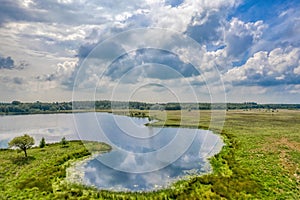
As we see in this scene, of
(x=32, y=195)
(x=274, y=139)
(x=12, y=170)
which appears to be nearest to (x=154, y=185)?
(x=32, y=195)

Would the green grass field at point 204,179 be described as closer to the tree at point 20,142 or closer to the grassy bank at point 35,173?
the grassy bank at point 35,173

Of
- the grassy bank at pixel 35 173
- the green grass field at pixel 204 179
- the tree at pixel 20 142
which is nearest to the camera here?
the green grass field at pixel 204 179

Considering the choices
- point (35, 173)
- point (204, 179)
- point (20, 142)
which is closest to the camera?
point (204, 179)

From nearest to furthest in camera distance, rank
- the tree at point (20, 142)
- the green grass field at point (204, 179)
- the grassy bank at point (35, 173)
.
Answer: the green grass field at point (204, 179) < the grassy bank at point (35, 173) < the tree at point (20, 142)

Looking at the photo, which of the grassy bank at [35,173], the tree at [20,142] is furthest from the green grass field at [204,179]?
the tree at [20,142]

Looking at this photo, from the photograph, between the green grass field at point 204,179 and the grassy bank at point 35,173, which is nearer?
the green grass field at point 204,179

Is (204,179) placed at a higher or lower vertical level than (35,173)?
higher

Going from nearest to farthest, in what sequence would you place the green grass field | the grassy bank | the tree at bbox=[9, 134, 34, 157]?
the green grass field → the grassy bank → the tree at bbox=[9, 134, 34, 157]

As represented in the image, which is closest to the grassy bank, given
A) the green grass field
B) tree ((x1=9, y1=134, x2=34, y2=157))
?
the green grass field

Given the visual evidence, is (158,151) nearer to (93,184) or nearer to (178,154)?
(178,154)

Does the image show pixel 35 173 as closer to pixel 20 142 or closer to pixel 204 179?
pixel 20 142

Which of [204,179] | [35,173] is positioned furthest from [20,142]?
[204,179]

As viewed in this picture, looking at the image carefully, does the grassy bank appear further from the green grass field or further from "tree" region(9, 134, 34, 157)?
"tree" region(9, 134, 34, 157)
